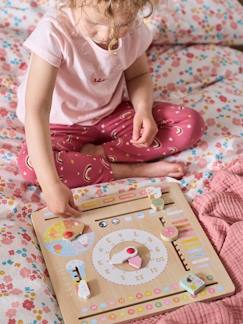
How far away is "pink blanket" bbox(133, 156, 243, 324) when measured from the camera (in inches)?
36.5


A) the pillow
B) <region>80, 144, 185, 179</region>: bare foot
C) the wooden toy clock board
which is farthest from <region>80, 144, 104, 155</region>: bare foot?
the pillow

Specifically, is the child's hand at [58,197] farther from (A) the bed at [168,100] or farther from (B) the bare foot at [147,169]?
(B) the bare foot at [147,169]

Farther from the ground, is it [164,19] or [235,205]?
[164,19]

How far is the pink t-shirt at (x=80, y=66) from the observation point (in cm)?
112

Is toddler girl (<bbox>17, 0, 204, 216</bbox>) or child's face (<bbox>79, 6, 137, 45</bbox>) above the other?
child's face (<bbox>79, 6, 137, 45</bbox>)

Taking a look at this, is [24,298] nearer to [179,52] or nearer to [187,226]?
[187,226]

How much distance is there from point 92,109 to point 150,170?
176mm

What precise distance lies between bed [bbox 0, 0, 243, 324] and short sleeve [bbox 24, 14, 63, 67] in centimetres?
22

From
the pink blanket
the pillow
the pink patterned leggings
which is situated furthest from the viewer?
the pillow

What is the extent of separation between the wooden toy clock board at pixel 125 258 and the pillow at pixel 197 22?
0.53 metres

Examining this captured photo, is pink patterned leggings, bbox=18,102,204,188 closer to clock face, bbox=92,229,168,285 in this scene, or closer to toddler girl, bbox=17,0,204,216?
toddler girl, bbox=17,0,204,216

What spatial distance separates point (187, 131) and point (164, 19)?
41cm

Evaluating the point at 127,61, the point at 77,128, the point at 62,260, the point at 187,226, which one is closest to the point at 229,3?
the point at 127,61

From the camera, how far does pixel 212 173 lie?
3.92 ft
